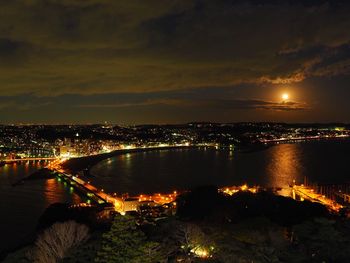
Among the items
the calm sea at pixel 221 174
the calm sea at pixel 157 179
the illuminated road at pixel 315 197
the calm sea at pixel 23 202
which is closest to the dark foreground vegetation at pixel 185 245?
the calm sea at pixel 23 202

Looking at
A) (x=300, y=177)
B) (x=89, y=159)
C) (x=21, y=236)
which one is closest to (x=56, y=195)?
(x=21, y=236)

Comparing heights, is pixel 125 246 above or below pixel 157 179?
above

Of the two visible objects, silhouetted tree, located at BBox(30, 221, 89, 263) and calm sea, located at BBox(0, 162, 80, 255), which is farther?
calm sea, located at BBox(0, 162, 80, 255)

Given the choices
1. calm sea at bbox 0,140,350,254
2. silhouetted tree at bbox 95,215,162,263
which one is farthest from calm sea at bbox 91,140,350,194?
silhouetted tree at bbox 95,215,162,263

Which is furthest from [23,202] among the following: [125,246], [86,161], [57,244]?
[86,161]

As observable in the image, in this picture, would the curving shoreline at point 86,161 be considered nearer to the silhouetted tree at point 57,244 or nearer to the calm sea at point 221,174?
the calm sea at point 221,174

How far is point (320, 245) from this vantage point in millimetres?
5020

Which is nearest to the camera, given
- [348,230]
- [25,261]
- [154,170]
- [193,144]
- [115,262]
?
[115,262]

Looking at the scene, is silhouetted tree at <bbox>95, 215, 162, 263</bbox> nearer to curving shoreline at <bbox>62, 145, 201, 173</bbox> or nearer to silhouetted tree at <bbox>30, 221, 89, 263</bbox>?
silhouetted tree at <bbox>30, 221, 89, 263</bbox>

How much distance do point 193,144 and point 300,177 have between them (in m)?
34.3

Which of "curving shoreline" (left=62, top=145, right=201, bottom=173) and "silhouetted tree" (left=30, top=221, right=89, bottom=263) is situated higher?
"silhouetted tree" (left=30, top=221, right=89, bottom=263)

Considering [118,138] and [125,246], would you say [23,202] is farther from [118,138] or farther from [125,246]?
[118,138]

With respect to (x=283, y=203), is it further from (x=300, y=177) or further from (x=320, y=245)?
(x=300, y=177)

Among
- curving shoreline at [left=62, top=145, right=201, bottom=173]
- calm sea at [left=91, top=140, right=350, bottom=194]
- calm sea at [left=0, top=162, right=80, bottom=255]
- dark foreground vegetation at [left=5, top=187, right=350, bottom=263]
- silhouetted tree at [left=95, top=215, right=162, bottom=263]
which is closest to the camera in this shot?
silhouetted tree at [left=95, top=215, right=162, bottom=263]
